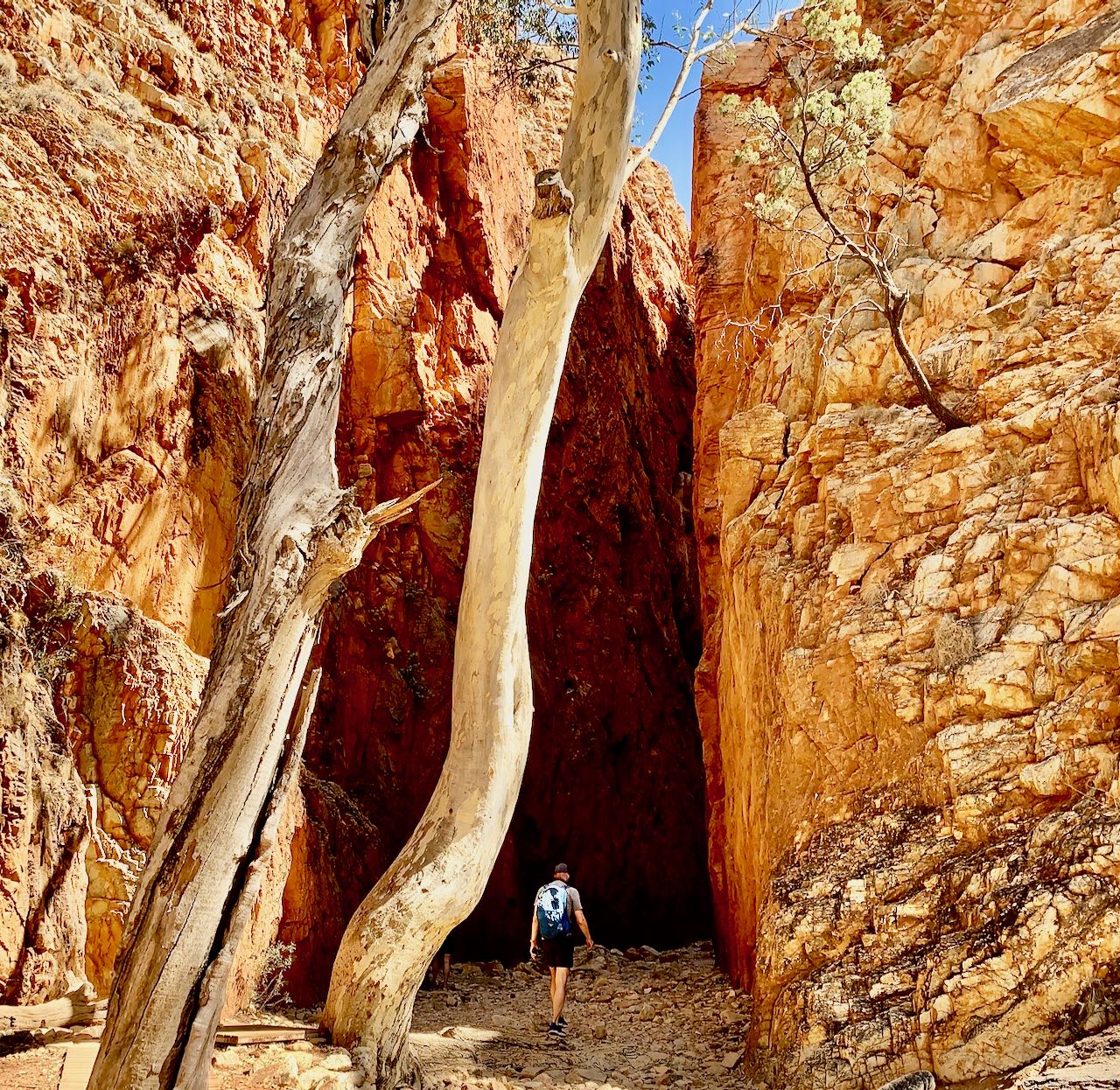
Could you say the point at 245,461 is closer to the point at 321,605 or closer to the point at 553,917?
the point at 553,917

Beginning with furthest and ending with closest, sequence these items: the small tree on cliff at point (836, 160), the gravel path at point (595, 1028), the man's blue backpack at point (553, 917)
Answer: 1. the small tree on cliff at point (836, 160)
2. the man's blue backpack at point (553, 917)
3. the gravel path at point (595, 1028)

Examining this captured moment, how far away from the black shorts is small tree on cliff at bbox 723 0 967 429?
18.0 ft

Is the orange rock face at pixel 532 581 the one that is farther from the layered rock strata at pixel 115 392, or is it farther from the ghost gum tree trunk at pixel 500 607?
the ghost gum tree trunk at pixel 500 607

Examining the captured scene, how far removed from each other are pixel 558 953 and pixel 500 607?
410 cm

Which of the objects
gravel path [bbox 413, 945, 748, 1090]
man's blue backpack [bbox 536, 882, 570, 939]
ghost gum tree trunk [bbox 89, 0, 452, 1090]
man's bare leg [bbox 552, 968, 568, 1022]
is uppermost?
ghost gum tree trunk [bbox 89, 0, 452, 1090]

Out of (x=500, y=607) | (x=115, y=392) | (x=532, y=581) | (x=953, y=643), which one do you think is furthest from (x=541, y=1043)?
(x=532, y=581)

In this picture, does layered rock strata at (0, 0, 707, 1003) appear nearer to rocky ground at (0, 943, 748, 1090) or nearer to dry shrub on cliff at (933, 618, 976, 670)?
rocky ground at (0, 943, 748, 1090)

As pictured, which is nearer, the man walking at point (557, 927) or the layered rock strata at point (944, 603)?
the layered rock strata at point (944, 603)

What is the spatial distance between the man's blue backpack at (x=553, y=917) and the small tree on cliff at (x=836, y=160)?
521 cm

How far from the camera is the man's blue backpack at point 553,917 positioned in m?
8.14

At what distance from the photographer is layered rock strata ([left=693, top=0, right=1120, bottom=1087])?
5.79 metres

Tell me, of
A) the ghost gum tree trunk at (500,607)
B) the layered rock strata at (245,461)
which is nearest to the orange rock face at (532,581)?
the layered rock strata at (245,461)

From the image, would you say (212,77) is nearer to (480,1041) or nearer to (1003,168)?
(1003,168)

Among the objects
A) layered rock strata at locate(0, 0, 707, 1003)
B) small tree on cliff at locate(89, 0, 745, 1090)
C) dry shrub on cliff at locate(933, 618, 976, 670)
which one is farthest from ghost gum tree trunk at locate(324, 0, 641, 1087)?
dry shrub on cliff at locate(933, 618, 976, 670)
